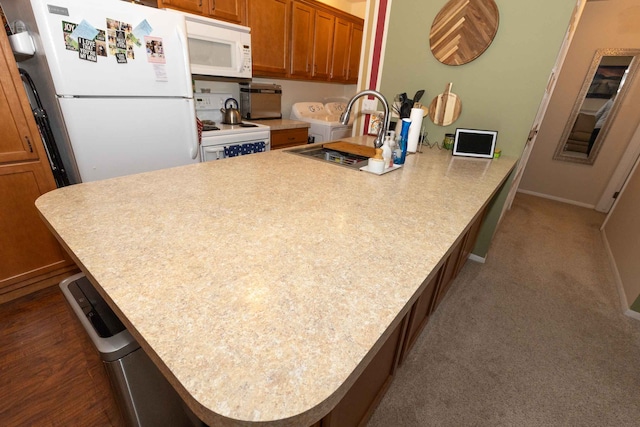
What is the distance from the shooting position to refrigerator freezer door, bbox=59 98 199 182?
163 cm

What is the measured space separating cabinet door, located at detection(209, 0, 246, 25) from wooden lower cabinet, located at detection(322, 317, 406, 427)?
2786mm

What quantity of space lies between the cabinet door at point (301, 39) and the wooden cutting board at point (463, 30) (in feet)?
5.41

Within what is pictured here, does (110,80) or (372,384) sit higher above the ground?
(110,80)

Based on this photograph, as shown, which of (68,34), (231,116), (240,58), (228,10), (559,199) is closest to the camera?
(68,34)

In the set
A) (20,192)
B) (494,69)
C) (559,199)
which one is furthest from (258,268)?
(559,199)

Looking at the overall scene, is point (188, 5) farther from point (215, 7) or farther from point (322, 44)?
point (322, 44)

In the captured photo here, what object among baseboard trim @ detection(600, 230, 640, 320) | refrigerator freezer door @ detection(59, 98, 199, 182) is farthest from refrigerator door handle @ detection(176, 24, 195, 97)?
baseboard trim @ detection(600, 230, 640, 320)

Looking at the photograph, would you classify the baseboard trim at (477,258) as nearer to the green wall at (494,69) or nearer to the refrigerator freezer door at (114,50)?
the green wall at (494,69)

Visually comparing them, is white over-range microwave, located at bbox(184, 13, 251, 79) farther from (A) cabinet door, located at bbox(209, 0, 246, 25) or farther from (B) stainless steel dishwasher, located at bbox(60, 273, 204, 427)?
(B) stainless steel dishwasher, located at bbox(60, 273, 204, 427)

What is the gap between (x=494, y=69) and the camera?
1969 mm

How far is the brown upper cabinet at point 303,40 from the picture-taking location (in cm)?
285

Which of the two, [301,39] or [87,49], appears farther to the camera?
[301,39]

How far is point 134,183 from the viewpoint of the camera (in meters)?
1.06

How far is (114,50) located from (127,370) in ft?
5.77
